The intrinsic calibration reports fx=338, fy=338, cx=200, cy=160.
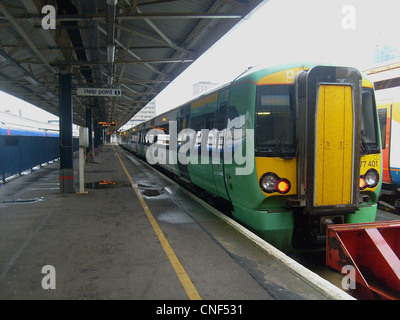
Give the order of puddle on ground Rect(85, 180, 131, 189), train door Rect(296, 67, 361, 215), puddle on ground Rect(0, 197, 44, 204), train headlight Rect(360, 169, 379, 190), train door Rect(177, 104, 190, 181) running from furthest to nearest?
1. puddle on ground Rect(85, 180, 131, 189)
2. train door Rect(177, 104, 190, 181)
3. puddle on ground Rect(0, 197, 44, 204)
4. train headlight Rect(360, 169, 379, 190)
5. train door Rect(296, 67, 361, 215)

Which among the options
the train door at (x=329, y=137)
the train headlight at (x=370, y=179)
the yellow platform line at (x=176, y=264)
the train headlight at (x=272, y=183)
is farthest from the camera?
the train headlight at (x=370, y=179)

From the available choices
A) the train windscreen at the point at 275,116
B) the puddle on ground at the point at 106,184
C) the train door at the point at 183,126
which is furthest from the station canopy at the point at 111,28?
the puddle on ground at the point at 106,184

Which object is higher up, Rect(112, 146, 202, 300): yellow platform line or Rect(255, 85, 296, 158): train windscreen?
Rect(255, 85, 296, 158): train windscreen

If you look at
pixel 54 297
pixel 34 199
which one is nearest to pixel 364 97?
pixel 54 297

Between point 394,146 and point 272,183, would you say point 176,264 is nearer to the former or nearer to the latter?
point 272,183

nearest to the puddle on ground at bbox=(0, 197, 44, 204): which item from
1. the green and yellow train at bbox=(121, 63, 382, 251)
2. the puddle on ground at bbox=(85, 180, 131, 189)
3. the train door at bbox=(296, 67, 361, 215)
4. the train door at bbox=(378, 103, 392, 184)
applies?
the puddle on ground at bbox=(85, 180, 131, 189)

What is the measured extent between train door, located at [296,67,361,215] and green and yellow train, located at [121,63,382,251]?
15 millimetres

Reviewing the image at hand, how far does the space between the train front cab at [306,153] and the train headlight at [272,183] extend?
0.02 meters

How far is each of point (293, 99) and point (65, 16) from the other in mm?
5282

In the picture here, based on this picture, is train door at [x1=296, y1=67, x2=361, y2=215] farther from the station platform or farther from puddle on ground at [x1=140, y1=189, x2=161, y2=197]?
puddle on ground at [x1=140, y1=189, x2=161, y2=197]

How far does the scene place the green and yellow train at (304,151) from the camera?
16.5 feet

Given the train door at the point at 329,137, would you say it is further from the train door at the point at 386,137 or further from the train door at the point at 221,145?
the train door at the point at 386,137

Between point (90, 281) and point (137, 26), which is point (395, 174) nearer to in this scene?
point (90, 281)

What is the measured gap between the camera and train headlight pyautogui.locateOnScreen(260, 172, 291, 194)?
5.18 metres
